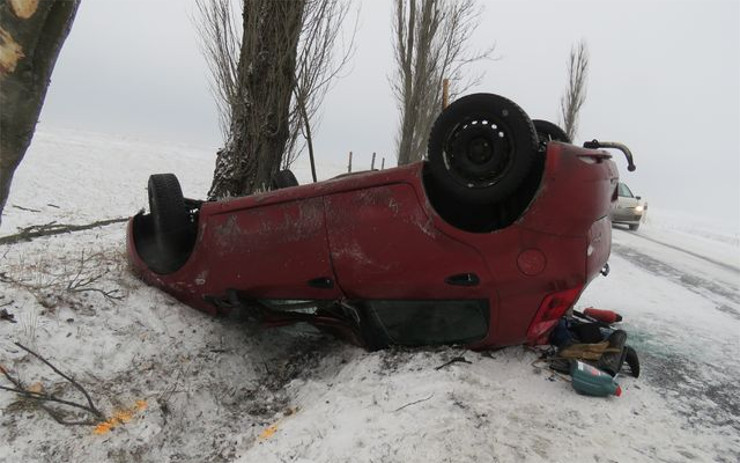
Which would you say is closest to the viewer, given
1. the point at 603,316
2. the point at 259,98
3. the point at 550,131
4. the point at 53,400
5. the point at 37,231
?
the point at 53,400

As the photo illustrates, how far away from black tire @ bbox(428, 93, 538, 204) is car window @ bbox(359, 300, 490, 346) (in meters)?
0.62

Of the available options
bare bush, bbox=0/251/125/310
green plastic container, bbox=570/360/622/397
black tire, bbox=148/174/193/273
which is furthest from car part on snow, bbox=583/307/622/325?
bare bush, bbox=0/251/125/310

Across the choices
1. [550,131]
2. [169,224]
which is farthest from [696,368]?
[169,224]

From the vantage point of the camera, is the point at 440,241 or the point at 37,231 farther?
the point at 37,231

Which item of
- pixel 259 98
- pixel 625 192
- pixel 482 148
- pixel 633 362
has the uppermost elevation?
pixel 259 98

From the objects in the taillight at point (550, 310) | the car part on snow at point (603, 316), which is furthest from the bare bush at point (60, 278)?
the car part on snow at point (603, 316)

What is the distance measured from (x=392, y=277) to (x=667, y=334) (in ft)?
8.49

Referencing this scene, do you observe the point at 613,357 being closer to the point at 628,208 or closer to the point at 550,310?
the point at 550,310

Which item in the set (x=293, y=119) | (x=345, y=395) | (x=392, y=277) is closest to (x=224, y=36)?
(x=293, y=119)

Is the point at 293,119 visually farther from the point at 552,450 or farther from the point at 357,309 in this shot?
the point at 552,450

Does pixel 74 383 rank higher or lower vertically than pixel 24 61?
lower

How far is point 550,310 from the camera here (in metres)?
2.69

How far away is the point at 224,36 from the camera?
7.43 metres

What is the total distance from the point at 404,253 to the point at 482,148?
0.69m
